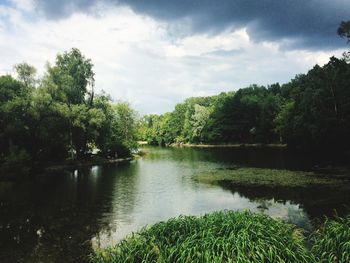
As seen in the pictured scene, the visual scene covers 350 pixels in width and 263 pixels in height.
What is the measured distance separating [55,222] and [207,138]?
93.7m

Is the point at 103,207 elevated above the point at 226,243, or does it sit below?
below

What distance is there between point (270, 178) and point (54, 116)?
3090 centimetres

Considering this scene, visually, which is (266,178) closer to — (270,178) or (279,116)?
(270,178)

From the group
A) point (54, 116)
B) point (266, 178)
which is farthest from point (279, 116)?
point (54, 116)

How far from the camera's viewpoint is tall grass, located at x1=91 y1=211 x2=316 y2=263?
7602 millimetres

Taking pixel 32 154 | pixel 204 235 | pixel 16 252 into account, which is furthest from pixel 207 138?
pixel 204 235

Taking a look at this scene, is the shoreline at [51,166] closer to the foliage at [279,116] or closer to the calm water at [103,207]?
the calm water at [103,207]

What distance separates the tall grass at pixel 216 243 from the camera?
760 cm

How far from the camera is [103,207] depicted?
25672 millimetres

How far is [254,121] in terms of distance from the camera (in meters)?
103

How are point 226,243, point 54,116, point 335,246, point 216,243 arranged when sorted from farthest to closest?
1. point 54,116
2. point 335,246
3. point 216,243
4. point 226,243

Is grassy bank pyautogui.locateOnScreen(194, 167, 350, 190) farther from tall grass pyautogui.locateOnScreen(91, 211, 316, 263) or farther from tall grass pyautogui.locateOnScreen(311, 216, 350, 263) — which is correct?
tall grass pyautogui.locateOnScreen(91, 211, 316, 263)

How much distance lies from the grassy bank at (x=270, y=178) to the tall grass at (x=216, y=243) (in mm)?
24024

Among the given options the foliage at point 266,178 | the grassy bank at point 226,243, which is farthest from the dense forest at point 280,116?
the grassy bank at point 226,243
